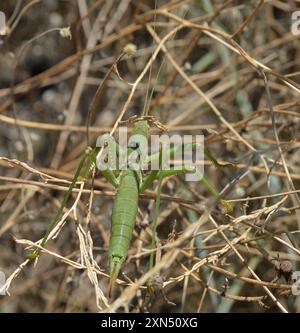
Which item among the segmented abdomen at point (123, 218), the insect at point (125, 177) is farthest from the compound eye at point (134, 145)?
the segmented abdomen at point (123, 218)

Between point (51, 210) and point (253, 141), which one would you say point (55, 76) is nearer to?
point (51, 210)

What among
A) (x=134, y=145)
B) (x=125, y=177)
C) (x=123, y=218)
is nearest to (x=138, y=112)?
(x=134, y=145)

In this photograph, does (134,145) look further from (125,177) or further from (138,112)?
(138,112)

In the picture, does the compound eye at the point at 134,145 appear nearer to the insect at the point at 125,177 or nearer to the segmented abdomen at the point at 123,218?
the insect at the point at 125,177

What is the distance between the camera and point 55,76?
2.78 meters

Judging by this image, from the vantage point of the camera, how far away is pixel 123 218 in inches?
54.1

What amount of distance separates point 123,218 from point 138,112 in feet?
5.15

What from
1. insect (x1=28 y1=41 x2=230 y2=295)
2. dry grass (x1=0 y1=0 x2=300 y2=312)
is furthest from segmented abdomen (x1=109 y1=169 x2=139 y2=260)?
dry grass (x1=0 y1=0 x2=300 y2=312)

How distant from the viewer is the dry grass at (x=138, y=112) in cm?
206

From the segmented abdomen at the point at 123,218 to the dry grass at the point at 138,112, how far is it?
14.5 inches

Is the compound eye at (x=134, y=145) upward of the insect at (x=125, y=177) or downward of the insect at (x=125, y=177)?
upward
